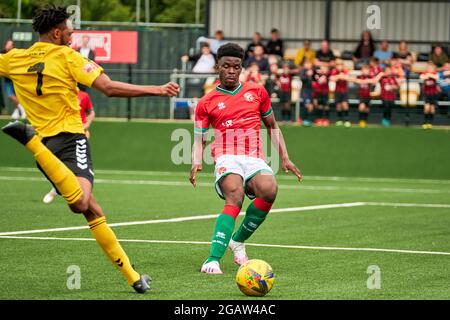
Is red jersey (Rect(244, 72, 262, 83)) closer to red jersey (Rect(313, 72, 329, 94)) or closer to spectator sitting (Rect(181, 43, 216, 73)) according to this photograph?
red jersey (Rect(313, 72, 329, 94))

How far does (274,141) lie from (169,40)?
78.6ft

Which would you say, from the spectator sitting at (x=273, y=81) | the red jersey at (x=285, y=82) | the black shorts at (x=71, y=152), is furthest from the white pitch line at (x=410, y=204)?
the black shorts at (x=71, y=152)

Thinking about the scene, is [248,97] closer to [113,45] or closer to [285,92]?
[285,92]

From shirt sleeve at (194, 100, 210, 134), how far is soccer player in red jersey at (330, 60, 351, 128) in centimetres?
1539

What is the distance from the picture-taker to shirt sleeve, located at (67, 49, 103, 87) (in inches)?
367

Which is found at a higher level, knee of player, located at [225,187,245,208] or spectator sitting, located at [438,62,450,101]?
spectator sitting, located at [438,62,450,101]

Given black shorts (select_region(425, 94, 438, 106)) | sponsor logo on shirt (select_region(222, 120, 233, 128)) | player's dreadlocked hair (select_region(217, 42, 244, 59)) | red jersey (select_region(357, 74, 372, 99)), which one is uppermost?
player's dreadlocked hair (select_region(217, 42, 244, 59))

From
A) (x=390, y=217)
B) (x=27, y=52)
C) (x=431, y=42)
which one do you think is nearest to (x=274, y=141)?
(x=27, y=52)

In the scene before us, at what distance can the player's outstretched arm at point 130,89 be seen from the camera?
355 inches

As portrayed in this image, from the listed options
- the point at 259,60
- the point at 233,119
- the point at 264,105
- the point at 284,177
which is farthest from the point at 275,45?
the point at 233,119

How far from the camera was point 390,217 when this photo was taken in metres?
17.3

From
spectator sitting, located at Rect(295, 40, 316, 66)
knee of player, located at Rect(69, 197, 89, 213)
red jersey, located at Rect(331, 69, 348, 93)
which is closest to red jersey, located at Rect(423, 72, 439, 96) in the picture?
red jersey, located at Rect(331, 69, 348, 93)

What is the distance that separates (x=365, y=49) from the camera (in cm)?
2981

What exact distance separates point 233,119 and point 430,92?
16.0 meters
